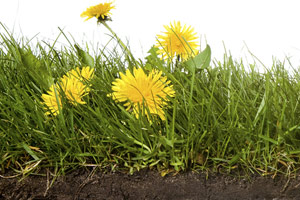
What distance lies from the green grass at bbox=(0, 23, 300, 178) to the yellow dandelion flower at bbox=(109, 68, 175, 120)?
3 cm

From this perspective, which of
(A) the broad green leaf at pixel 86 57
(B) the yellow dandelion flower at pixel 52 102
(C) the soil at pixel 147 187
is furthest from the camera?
(A) the broad green leaf at pixel 86 57

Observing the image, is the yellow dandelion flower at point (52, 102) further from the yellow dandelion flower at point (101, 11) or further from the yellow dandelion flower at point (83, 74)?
the yellow dandelion flower at point (101, 11)

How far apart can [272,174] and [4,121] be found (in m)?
0.90

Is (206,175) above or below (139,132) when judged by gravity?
below

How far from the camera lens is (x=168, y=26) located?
4.50ft

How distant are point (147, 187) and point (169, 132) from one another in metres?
0.18

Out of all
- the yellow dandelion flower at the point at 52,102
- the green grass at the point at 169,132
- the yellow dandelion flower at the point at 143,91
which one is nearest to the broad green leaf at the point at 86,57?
the green grass at the point at 169,132

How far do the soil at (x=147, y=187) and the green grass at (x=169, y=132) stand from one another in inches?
1.1

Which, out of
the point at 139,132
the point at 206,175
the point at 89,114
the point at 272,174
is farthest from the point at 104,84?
the point at 272,174

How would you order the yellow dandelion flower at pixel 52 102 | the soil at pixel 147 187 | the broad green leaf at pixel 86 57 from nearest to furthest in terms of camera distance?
the soil at pixel 147 187
the yellow dandelion flower at pixel 52 102
the broad green leaf at pixel 86 57

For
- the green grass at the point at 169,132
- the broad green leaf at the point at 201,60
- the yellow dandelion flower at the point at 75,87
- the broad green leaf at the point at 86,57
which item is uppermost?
the broad green leaf at the point at 86,57

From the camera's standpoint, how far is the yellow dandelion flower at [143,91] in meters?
1.11

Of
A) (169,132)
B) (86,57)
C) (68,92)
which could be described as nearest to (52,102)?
(68,92)

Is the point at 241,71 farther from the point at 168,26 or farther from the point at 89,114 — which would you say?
the point at 89,114
